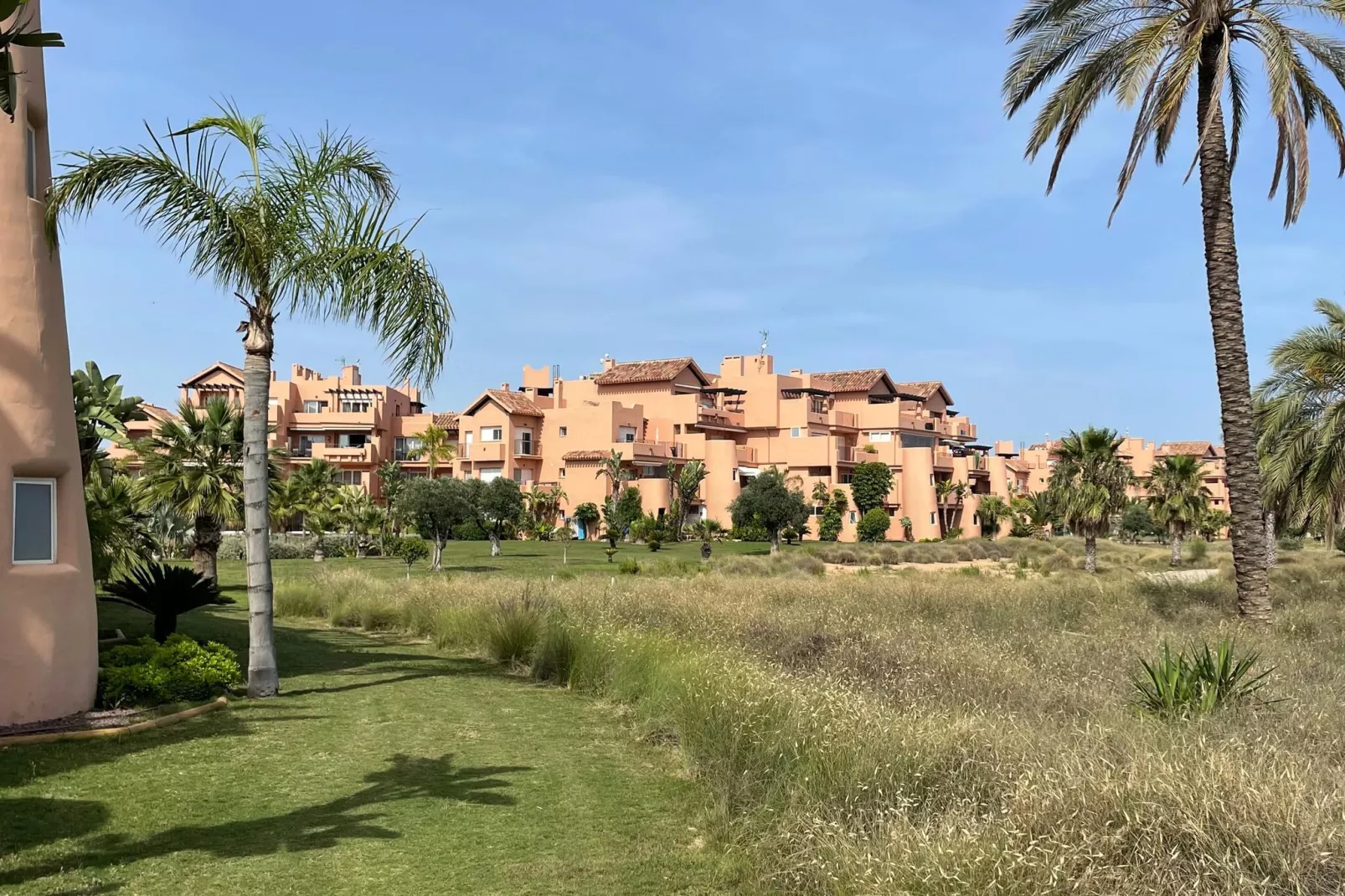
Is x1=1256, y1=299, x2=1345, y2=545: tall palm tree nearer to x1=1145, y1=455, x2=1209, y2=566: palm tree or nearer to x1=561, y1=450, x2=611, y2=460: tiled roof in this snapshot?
x1=1145, y1=455, x2=1209, y2=566: palm tree

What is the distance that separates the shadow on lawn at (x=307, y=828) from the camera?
22.1ft

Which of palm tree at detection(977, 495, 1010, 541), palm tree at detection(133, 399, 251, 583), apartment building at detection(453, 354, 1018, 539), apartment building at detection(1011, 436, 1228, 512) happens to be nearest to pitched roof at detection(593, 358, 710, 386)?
apartment building at detection(453, 354, 1018, 539)

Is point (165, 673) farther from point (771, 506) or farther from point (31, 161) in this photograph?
point (771, 506)

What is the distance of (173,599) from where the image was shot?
1445 centimetres

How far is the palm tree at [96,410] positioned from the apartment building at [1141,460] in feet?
293

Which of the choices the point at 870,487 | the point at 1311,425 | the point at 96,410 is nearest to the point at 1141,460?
the point at 870,487

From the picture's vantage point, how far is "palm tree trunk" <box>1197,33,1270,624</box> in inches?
Answer: 648

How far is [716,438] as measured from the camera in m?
80.2

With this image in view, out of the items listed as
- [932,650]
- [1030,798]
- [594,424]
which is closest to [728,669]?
[932,650]

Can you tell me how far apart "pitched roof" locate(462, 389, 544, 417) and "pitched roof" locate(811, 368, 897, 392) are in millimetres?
24334

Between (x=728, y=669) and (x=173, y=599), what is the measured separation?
851 centimetres

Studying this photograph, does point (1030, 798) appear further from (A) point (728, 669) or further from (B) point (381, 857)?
(A) point (728, 669)

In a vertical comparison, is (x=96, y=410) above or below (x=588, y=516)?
above

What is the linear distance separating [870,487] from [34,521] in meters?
66.2
